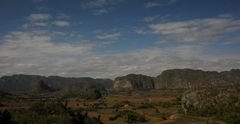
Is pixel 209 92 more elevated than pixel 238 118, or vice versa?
pixel 209 92

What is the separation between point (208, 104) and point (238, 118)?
1244 centimetres

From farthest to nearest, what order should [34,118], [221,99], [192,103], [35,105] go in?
[192,103], [221,99], [35,105], [34,118]

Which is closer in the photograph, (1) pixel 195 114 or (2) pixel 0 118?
(2) pixel 0 118

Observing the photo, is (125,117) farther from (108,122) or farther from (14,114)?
(14,114)

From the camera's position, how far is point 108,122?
54625 mm

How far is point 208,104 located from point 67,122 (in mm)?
29919

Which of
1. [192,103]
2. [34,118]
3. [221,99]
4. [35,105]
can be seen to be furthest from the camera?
[192,103]

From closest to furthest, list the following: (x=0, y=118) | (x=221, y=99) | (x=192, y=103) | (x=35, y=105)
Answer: (x=0, y=118)
(x=35, y=105)
(x=221, y=99)
(x=192, y=103)

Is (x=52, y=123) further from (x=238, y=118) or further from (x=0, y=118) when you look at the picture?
(x=238, y=118)

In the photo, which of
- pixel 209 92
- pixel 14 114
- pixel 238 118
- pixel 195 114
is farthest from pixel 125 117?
pixel 14 114

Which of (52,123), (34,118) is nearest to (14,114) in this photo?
(34,118)

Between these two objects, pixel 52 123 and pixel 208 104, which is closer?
pixel 52 123

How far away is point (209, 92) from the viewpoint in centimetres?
6019

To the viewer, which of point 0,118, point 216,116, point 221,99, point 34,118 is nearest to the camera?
point 0,118
